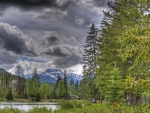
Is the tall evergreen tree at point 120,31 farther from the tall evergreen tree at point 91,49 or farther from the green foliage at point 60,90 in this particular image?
the green foliage at point 60,90

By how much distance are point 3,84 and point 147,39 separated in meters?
145

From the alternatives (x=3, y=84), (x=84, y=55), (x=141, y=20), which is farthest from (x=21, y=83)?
(x=141, y=20)

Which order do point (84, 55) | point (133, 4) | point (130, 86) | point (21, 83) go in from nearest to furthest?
1. point (130, 86)
2. point (133, 4)
3. point (84, 55)
4. point (21, 83)

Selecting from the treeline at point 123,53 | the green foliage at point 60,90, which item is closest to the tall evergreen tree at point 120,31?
the treeline at point 123,53

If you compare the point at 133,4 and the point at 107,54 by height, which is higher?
Answer: the point at 133,4

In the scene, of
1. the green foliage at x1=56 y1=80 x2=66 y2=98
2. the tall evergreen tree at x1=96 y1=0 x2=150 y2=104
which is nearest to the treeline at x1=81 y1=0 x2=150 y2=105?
the tall evergreen tree at x1=96 y1=0 x2=150 y2=104

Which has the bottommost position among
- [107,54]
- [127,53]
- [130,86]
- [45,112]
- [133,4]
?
[45,112]

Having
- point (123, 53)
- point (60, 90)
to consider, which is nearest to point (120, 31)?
point (123, 53)

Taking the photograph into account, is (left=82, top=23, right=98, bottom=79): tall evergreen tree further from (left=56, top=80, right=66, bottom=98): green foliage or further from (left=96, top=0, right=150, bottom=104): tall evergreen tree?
(left=56, top=80, right=66, bottom=98): green foliage

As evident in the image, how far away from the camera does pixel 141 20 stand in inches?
1073

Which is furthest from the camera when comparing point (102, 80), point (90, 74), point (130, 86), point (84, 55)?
point (84, 55)

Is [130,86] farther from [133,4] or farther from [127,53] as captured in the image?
[133,4]

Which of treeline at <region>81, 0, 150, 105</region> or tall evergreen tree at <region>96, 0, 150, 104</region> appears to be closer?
treeline at <region>81, 0, 150, 105</region>

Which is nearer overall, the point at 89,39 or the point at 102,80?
the point at 102,80
